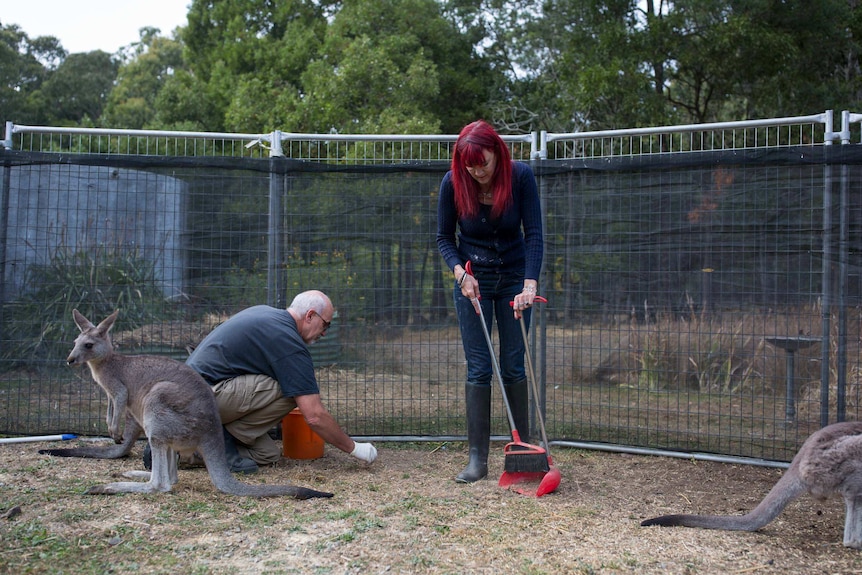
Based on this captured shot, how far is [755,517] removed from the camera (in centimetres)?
374

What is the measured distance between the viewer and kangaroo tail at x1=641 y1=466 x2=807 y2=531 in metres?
3.72

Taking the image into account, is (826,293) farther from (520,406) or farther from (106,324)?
(106,324)

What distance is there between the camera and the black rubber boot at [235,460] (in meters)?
4.95

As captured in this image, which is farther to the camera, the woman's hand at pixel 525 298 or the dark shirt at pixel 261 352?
the dark shirt at pixel 261 352

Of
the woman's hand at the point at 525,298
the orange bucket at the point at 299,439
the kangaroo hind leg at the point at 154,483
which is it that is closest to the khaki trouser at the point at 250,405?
the orange bucket at the point at 299,439

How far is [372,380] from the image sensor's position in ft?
19.3

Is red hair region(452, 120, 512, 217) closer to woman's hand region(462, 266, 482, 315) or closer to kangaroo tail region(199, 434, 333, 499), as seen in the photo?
woman's hand region(462, 266, 482, 315)

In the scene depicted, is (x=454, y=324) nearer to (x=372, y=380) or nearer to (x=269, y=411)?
(x=372, y=380)

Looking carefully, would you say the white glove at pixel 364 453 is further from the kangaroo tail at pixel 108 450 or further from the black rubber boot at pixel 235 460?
the kangaroo tail at pixel 108 450

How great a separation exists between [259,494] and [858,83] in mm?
13558

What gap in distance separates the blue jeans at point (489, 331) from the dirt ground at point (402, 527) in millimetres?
673

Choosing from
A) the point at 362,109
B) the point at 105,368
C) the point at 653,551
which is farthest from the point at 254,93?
the point at 653,551

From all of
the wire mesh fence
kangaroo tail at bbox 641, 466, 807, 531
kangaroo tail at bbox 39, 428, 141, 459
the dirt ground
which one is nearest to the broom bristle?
the dirt ground

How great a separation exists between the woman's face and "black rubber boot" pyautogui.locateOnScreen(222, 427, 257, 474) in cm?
230
